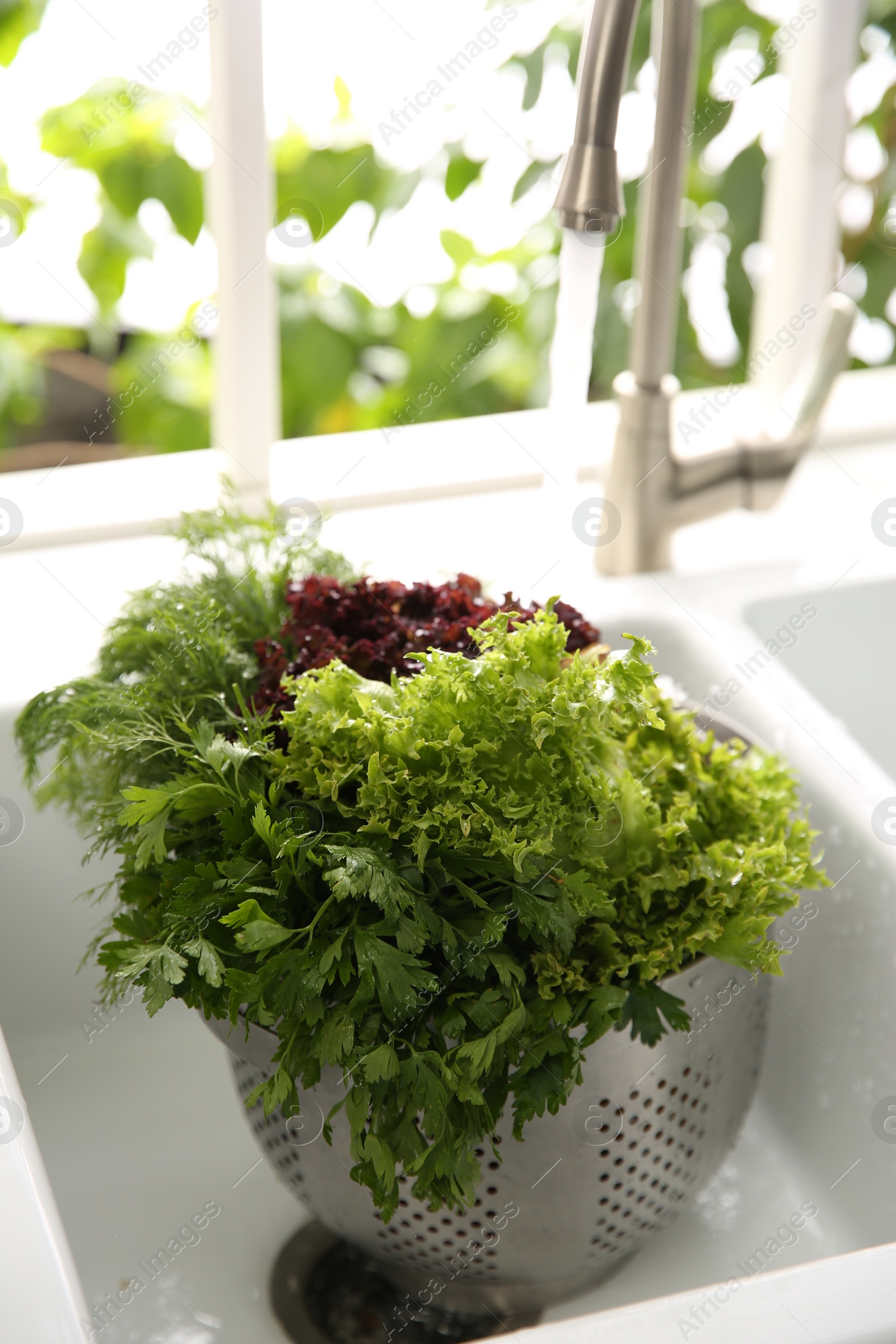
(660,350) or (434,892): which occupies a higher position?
(660,350)

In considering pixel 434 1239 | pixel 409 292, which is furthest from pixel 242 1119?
pixel 409 292

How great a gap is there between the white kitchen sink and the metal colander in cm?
3

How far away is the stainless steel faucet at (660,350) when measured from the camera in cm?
66

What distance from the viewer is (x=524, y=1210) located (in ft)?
1.84

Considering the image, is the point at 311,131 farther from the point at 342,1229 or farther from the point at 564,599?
the point at 342,1229

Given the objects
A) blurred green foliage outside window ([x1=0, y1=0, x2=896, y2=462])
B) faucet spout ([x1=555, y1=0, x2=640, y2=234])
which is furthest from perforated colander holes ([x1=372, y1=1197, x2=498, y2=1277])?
blurred green foliage outside window ([x1=0, y1=0, x2=896, y2=462])

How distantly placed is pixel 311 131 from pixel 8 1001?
1.00 m

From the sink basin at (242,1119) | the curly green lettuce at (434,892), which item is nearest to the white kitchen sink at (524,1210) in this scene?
the sink basin at (242,1119)

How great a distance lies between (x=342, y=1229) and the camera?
1.98 ft

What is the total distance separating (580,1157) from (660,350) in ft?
1.62

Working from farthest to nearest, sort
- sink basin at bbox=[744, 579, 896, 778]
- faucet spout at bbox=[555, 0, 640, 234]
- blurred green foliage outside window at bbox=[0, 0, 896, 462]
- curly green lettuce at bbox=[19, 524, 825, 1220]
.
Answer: blurred green foliage outside window at bbox=[0, 0, 896, 462] < sink basin at bbox=[744, 579, 896, 778] < faucet spout at bbox=[555, 0, 640, 234] < curly green lettuce at bbox=[19, 524, 825, 1220]

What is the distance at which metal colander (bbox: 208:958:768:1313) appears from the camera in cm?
55

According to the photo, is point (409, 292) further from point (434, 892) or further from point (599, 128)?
point (434, 892)

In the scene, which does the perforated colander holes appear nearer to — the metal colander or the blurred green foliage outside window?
the metal colander
